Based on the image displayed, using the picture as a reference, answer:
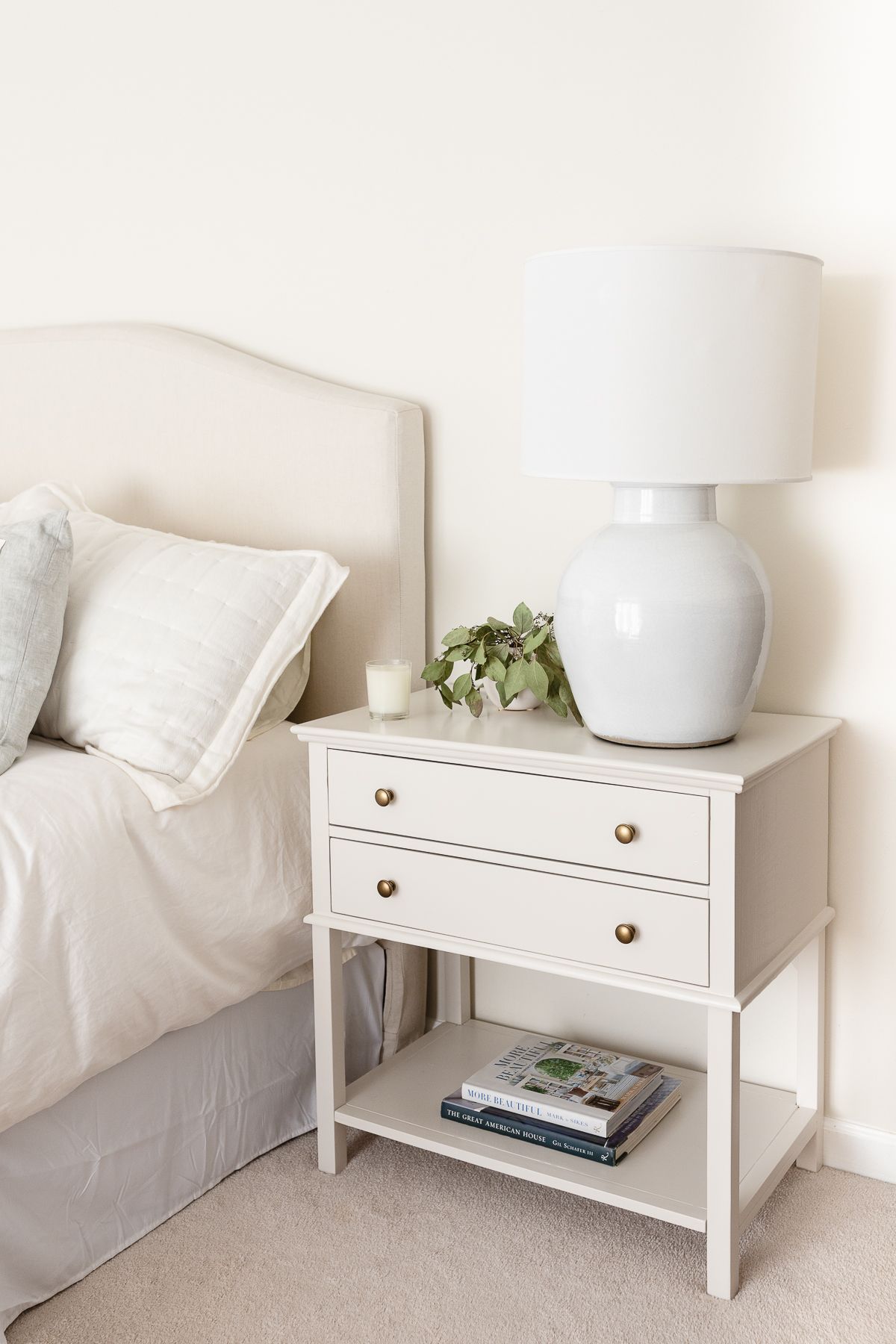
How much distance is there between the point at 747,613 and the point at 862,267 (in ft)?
1.72

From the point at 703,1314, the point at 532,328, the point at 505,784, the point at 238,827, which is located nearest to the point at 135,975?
the point at 238,827

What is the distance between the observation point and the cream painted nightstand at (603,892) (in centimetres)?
139

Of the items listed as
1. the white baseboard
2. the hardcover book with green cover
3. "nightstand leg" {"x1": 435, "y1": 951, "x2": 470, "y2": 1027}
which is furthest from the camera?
"nightstand leg" {"x1": 435, "y1": 951, "x2": 470, "y2": 1027}

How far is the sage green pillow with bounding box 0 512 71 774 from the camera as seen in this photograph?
5.22ft

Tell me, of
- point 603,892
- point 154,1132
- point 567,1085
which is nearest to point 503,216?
point 603,892

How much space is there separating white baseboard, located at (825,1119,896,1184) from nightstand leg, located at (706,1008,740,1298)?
1.24 ft

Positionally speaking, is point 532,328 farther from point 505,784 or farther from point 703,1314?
point 703,1314

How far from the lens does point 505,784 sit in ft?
4.91

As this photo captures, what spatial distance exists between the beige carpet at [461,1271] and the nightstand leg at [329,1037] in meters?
0.06

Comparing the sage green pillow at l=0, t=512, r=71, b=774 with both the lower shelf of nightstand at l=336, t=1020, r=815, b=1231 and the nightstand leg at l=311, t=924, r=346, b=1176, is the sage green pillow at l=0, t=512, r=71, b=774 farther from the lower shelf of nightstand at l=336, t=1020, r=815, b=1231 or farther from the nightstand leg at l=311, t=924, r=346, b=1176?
the lower shelf of nightstand at l=336, t=1020, r=815, b=1231

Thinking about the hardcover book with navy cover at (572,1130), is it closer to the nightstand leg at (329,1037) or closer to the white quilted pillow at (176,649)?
the nightstand leg at (329,1037)

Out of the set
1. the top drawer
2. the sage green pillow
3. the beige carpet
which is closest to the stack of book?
the beige carpet

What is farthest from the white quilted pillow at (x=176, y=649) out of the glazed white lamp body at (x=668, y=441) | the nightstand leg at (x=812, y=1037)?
the nightstand leg at (x=812, y=1037)

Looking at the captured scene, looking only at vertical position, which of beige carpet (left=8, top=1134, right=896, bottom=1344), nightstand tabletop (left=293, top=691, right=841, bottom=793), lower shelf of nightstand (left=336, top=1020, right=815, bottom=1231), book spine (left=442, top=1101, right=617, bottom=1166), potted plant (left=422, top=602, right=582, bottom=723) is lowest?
beige carpet (left=8, top=1134, right=896, bottom=1344)
